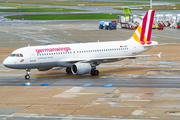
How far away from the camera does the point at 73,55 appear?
4500 cm

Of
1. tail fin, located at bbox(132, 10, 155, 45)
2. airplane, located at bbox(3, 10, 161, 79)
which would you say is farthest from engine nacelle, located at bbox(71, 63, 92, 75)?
tail fin, located at bbox(132, 10, 155, 45)

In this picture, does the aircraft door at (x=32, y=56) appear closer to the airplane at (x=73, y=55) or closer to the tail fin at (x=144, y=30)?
the airplane at (x=73, y=55)

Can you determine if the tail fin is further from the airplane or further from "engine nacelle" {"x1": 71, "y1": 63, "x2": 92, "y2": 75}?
"engine nacelle" {"x1": 71, "y1": 63, "x2": 92, "y2": 75}

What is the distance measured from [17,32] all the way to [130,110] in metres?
79.2

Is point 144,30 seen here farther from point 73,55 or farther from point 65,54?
point 65,54

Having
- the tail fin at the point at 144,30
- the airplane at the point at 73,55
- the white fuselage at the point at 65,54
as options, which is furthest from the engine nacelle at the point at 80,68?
the tail fin at the point at 144,30

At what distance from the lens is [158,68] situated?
49.2 meters

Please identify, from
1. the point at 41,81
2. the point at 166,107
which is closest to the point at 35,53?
the point at 41,81

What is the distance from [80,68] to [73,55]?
3299 mm

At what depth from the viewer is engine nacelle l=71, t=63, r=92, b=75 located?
42.3 meters

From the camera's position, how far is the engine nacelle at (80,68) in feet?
139

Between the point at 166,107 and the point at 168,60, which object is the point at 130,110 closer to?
the point at 166,107

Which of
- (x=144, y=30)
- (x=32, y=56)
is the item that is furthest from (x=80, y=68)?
(x=144, y=30)

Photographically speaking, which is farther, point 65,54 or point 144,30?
point 144,30
